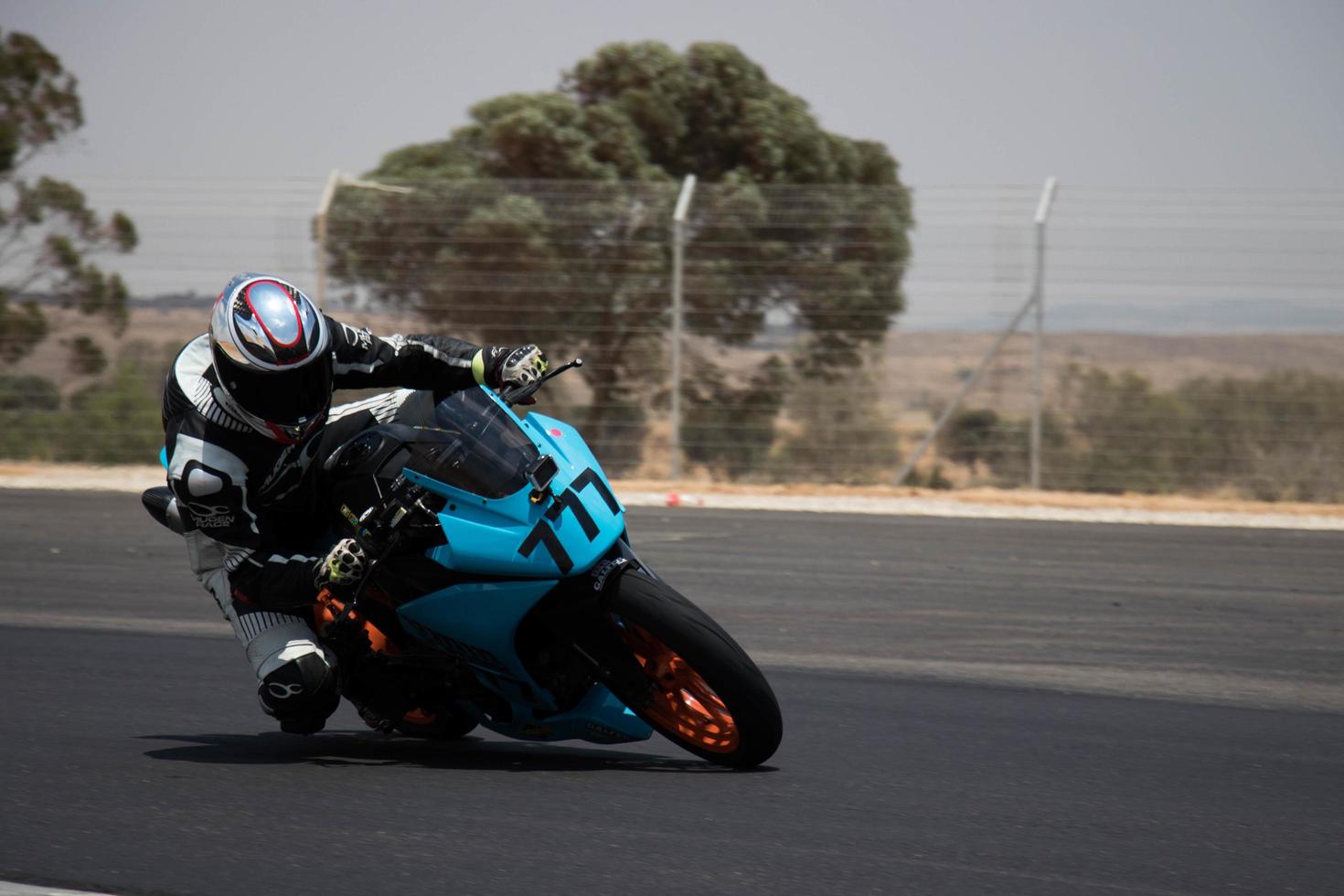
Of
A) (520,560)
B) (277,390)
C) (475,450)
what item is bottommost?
(520,560)

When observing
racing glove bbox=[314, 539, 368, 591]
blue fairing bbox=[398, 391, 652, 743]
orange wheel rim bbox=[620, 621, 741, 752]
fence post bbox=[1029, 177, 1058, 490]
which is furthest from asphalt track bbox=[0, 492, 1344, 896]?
fence post bbox=[1029, 177, 1058, 490]

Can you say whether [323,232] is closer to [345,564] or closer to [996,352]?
[996,352]

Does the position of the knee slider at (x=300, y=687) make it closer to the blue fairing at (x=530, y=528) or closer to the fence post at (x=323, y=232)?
the blue fairing at (x=530, y=528)

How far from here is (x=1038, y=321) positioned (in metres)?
15.2

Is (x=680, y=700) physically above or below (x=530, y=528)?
below

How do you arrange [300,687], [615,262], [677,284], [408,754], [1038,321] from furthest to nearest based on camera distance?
[615,262] < [677,284] < [1038,321] < [408,754] < [300,687]

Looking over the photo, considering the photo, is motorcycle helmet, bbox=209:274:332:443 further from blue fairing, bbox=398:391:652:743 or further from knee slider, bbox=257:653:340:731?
knee slider, bbox=257:653:340:731

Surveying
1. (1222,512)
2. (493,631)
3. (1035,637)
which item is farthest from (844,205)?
(493,631)

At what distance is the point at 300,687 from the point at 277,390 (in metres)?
0.86

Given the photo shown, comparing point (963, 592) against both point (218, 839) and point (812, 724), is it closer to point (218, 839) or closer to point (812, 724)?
point (812, 724)

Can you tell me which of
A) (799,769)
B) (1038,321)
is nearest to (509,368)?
(799,769)

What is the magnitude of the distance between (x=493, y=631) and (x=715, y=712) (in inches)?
26.6

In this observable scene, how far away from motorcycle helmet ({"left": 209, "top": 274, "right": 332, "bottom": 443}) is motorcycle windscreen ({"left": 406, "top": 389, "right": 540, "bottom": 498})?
32cm

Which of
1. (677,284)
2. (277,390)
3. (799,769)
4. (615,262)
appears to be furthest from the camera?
(615,262)
